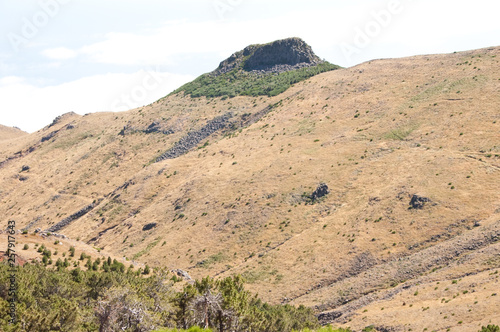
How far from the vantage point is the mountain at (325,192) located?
212ft

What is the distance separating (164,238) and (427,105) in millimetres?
56565

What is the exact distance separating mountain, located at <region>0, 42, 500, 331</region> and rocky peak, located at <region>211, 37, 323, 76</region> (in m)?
25.0

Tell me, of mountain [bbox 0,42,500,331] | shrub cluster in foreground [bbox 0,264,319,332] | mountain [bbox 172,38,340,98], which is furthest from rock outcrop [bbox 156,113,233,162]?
shrub cluster in foreground [bbox 0,264,319,332]

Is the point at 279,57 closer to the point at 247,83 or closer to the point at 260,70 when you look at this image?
the point at 260,70

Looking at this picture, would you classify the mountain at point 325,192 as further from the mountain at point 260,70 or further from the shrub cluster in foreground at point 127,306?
the shrub cluster in foreground at point 127,306

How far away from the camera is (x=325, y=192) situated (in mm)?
87688

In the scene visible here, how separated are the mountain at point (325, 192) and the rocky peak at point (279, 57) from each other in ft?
82.0

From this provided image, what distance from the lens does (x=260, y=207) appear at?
3541 inches

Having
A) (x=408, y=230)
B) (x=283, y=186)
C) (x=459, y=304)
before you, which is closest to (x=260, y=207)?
(x=283, y=186)

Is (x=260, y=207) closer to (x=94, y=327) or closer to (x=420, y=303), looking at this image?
(x=420, y=303)

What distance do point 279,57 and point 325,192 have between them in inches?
3883

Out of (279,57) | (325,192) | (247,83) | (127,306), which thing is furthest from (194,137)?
(127,306)

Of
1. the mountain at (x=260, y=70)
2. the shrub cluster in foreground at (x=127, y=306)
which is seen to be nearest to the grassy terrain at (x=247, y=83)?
the mountain at (x=260, y=70)

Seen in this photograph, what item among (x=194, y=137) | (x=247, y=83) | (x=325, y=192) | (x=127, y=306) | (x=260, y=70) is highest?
(x=260, y=70)
